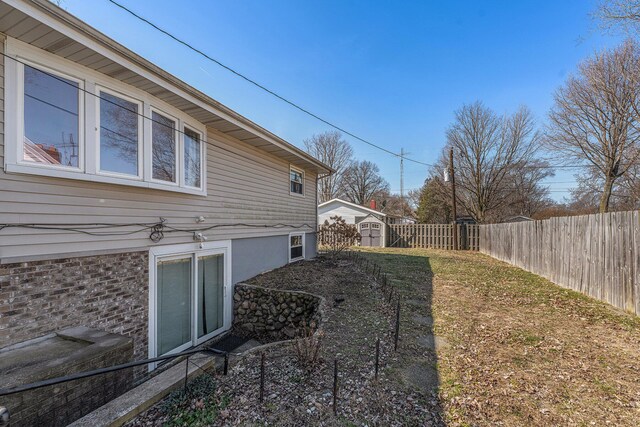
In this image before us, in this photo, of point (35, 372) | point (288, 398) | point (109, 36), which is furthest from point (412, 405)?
point (109, 36)

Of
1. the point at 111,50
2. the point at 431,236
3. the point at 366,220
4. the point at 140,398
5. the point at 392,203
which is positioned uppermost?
the point at 111,50

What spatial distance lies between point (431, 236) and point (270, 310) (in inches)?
598

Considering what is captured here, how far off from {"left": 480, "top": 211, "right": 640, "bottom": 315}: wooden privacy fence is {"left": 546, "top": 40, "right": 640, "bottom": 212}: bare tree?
7.78 meters

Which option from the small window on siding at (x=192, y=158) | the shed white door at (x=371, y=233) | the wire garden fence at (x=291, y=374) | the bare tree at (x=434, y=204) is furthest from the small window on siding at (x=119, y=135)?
the bare tree at (x=434, y=204)

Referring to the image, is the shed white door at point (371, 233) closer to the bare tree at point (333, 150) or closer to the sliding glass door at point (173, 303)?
the sliding glass door at point (173, 303)

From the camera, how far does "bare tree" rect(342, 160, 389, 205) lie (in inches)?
1457

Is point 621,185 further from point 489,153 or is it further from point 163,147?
point 163,147

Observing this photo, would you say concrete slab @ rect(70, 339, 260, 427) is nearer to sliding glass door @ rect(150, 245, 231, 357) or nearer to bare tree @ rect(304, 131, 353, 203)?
sliding glass door @ rect(150, 245, 231, 357)

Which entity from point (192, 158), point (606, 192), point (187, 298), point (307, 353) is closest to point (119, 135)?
point (192, 158)

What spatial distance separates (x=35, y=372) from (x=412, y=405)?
144 inches

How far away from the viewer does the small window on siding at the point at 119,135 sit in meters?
4.17

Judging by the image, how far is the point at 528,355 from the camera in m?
4.04

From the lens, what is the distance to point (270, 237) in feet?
28.5

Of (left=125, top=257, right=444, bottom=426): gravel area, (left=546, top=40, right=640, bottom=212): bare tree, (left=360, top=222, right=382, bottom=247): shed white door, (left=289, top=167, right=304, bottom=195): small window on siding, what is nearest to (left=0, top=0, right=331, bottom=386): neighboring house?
(left=125, top=257, right=444, bottom=426): gravel area
